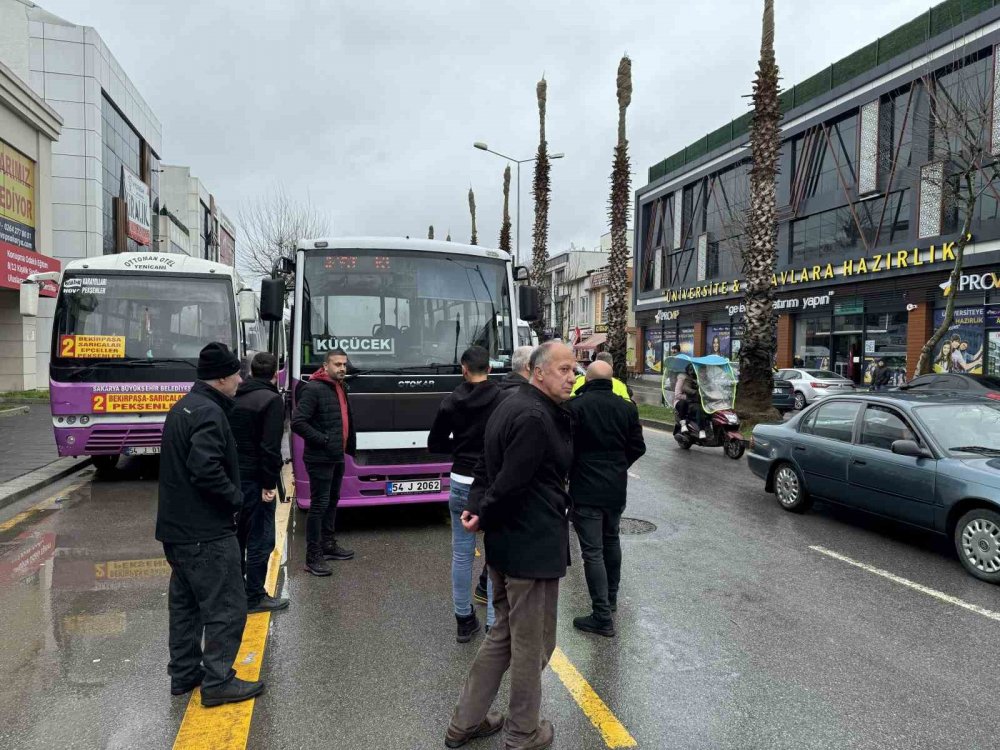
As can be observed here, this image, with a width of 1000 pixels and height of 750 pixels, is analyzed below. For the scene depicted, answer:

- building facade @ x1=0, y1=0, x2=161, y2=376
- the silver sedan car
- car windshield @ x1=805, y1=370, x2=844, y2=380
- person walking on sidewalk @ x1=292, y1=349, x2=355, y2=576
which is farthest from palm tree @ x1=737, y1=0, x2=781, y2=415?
building facade @ x1=0, y1=0, x2=161, y2=376

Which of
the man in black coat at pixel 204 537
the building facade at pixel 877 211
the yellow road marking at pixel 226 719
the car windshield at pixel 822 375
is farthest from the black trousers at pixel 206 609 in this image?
the car windshield at pixel 822 375

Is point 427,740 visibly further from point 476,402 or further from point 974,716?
point 974,716

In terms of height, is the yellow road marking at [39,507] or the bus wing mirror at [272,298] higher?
the bus wing mirror at [272,298]

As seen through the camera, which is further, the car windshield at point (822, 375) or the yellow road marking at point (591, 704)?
the car windshield at point (822, 375)

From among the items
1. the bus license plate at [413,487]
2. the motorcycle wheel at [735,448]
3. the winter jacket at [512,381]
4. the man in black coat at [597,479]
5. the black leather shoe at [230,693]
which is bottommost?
the black leather shoe at [230,693]

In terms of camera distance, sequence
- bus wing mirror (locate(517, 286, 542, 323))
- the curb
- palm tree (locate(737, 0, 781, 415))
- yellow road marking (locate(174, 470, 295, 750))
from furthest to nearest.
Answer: palm tree (locate(737, 0, 781, 415))
the curb
bus wing mirror (locate(517, 286, 542, 323))
yellow road marking (locate(174, 470, 295, 750))

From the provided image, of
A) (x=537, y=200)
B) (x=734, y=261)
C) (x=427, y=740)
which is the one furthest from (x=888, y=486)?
(x=734, y=261)

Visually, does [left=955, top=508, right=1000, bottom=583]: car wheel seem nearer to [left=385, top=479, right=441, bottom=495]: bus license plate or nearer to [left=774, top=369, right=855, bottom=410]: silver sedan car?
[left=385, top=479, right=441, bottom=495]: bus license plate

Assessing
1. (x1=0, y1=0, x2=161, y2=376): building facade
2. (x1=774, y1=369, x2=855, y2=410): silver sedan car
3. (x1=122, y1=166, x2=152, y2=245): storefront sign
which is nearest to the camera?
(x1=774, y1=369, x2=855, y2=410): silver sedan car

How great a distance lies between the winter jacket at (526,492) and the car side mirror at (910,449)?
4.54 meters

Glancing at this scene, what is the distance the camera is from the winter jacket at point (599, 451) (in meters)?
4.52

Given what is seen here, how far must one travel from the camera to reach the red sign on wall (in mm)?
18797

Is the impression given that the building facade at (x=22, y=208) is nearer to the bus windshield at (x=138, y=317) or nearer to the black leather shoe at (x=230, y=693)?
the bus windshield at (x=138, y=317)

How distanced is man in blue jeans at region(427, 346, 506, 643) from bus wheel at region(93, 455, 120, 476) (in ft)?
25.0
